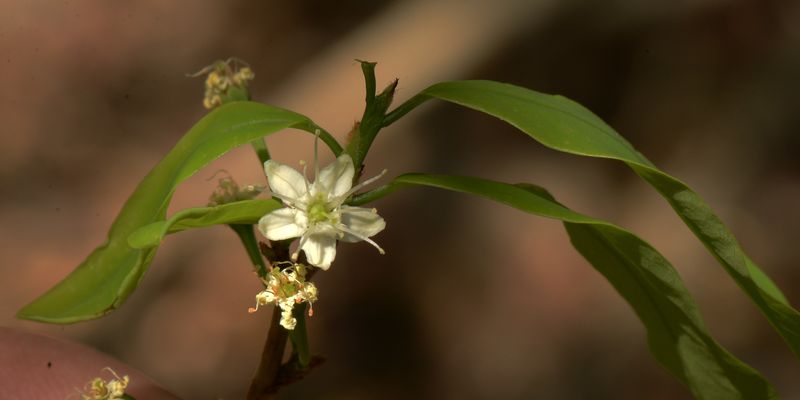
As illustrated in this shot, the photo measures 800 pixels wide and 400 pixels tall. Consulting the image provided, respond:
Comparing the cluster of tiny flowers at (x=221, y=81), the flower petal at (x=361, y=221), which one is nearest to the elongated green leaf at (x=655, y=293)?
the flower petal at (x=361, y=221)

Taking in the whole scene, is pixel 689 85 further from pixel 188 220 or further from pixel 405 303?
pixel 188 220

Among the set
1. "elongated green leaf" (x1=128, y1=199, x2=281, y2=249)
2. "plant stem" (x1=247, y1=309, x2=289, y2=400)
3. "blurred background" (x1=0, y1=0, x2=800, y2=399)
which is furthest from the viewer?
"blurred background" (x1=0, y1=0, x2=800, y2=399)

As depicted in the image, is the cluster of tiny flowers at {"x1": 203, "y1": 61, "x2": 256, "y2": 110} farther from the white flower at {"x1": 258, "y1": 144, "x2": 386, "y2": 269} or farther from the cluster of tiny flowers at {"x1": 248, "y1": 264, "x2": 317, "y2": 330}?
the cluster of tiny flowers at {"x1": 248, "y1": 264, "x2": 317, "y2": 330}

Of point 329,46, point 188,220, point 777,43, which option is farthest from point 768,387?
point 777,43

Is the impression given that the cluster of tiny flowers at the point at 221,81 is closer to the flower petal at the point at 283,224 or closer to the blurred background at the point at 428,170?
the flower petal at the point at 283,224

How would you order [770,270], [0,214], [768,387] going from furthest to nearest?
[770,270]
[0,214]
[768,387]

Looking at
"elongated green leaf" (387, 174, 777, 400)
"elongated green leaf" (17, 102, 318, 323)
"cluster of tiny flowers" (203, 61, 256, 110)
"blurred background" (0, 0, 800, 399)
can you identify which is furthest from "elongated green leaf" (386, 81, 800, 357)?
"blurred background" (0, 0, 800, 399)
